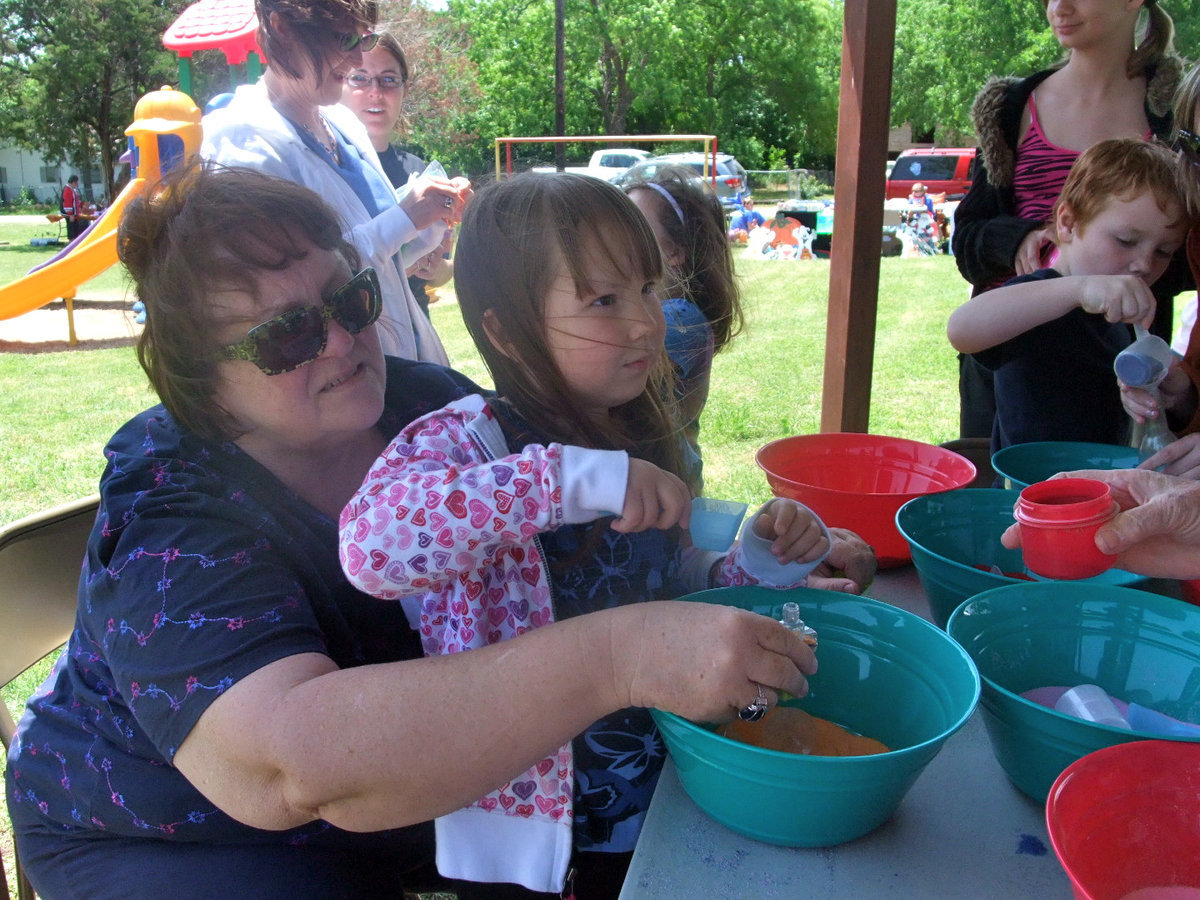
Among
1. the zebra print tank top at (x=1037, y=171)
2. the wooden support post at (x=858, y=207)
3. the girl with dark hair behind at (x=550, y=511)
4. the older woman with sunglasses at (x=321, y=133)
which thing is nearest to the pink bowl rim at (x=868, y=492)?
the girl with dark hair behind at (x=550, y=511)

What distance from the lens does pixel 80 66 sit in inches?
1059

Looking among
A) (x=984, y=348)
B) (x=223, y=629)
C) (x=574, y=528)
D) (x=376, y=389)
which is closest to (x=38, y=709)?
(x=223, y=629)

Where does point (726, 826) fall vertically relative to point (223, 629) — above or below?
below

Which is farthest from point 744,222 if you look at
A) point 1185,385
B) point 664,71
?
point 664,71

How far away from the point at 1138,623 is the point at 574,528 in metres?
0.73

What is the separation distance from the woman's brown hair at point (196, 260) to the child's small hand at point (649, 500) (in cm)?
58

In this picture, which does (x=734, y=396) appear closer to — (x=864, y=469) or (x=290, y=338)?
(x=864, y=469)

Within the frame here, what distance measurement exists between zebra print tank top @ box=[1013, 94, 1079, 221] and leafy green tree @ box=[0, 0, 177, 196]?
2902 cm

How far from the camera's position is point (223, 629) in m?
0.96

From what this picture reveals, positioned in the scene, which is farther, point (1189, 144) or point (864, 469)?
point (864, 469)

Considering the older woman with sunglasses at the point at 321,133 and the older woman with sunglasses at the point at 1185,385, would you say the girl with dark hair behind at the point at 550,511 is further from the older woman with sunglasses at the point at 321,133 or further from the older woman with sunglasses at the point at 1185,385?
Answer: the older woman with sunglasses at the point at 321,133

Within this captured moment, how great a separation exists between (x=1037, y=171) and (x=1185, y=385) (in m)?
0.91

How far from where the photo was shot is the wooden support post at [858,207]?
2805mm

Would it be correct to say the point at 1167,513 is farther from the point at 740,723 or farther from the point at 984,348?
the point at 984,348
